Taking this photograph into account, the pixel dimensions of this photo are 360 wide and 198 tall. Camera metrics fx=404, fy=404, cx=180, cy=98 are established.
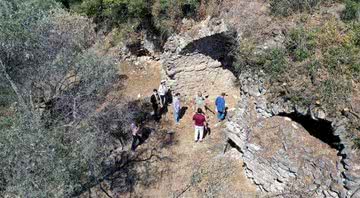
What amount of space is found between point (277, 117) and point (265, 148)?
1.13 m

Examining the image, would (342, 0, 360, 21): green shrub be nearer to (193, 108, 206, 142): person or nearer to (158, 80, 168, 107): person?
(193, 108, 206, 142): person

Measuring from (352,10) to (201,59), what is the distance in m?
5.58

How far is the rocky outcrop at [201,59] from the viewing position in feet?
48.8

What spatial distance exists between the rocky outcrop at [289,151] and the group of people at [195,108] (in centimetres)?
107

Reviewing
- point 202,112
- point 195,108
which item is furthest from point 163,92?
point 202,112

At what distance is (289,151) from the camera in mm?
10812

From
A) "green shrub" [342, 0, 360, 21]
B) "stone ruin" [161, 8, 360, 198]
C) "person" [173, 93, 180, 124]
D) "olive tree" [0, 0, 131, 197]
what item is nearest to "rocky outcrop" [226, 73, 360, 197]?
"stone ruin" [161, 8, 360, 198]

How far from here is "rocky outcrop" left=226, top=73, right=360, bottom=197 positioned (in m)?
10.0

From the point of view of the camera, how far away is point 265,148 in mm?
11266

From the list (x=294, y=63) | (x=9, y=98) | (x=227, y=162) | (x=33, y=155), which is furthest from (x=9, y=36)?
(x=294, y=63)

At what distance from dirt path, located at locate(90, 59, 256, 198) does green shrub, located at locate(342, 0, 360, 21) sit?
5.45 meters

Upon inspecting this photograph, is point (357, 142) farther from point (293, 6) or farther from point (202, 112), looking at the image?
point (293, 6)

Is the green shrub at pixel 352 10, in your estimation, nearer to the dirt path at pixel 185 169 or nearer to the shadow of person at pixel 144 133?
the dirt path at pixel 185 169

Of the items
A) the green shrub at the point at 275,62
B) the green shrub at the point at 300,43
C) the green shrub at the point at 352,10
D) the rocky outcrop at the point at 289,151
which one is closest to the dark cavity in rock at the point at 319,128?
the rocky outcrop at the point at 289,151
